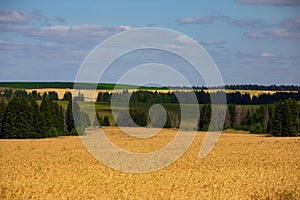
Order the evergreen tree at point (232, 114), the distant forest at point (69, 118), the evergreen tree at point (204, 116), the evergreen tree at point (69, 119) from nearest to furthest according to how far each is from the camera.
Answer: the distant forest at point (69, 118) → the evergreen tree at point (69, 119) → the evergreen tree at point (204, 116) → the evergreen tree at point (232, 114)

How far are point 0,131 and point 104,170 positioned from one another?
5018 cm

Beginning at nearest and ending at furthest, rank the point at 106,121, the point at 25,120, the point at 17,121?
the point at 17,121, the point at 25,120, the point at 106,121

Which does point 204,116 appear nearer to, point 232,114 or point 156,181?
point 232,114

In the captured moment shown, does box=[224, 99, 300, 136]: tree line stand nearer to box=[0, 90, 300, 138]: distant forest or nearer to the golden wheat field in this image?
box=[0, 90, 300, 138]: distant forest

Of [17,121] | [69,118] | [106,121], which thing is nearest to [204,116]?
[106,121]

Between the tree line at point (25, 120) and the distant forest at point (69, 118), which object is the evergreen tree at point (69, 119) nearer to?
the distant forest at point (69, 118)

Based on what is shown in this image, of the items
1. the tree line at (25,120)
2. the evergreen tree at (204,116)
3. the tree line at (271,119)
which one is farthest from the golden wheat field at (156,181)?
the evergreen tree at (204,116)

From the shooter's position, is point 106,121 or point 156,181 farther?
point 106,121

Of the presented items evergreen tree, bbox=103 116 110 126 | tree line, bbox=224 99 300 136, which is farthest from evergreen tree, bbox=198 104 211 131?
evergreen tree, bbox=103 116 110 126

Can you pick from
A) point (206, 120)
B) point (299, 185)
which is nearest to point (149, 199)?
point (299, 185)

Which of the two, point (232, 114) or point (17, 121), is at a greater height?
point (232, 114)

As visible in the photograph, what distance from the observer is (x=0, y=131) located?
2724 inches

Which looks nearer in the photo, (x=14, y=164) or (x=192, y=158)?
(x=14, y=164)

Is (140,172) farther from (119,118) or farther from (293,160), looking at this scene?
(119,118)
